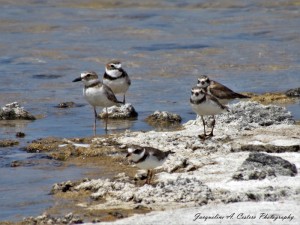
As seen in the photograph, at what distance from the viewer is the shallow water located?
14.1 meters

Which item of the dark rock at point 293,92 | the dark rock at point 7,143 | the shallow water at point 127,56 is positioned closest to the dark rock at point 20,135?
the shallow water at point 127,56

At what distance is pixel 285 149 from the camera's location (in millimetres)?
11312

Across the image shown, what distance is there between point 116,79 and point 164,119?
6.55ft

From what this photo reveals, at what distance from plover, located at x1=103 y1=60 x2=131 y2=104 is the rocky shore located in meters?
3.06

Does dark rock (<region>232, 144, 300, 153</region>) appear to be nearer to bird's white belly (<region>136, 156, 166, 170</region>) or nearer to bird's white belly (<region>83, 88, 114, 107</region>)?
bird's white belly (<region>136, 156, 166, 170</region>)

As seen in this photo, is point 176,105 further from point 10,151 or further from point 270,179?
point 270,179

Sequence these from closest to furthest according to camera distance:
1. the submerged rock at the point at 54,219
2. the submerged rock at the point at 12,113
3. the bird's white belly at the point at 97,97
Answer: the submerged rock at the point at 54,219 < the bird's white belly at the point at 97,97 < the submerged rock at the point at 12,113

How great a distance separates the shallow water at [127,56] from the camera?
1413cm

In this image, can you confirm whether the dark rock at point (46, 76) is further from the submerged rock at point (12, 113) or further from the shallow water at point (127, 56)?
the submerged rock at point (12, 113)

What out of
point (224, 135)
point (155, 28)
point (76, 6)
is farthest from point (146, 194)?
point (76, 6)

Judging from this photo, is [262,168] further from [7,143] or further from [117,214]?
[7,143]

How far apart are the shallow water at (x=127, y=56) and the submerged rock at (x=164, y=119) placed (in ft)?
0.75

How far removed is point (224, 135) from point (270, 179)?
2954 mm

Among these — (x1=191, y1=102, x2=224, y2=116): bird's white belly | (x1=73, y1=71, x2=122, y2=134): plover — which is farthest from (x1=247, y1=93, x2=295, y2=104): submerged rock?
(x1=191, y1=102, x2=224, y2=116): bird's white belly
